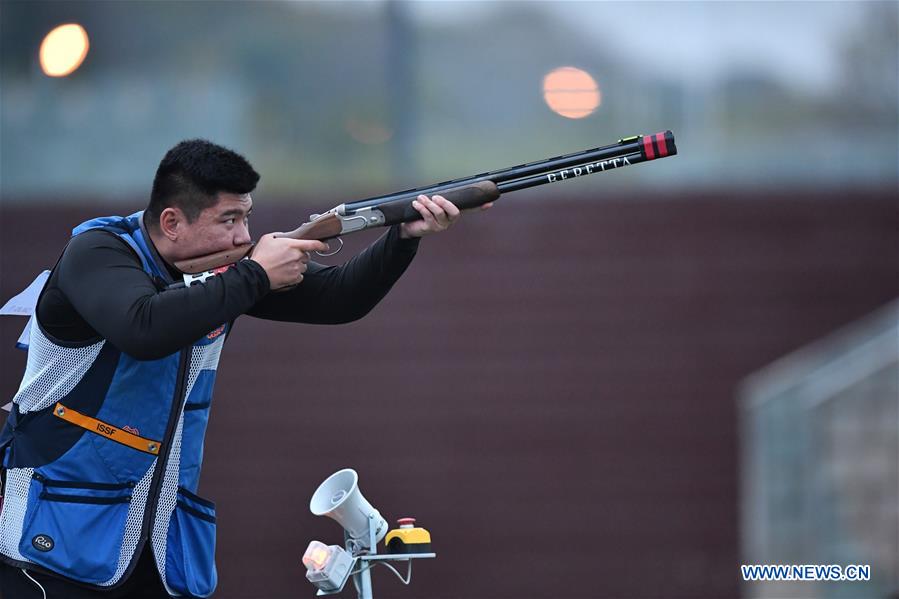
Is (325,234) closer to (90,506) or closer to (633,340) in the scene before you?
(90,506)

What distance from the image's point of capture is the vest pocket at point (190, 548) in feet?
9.70

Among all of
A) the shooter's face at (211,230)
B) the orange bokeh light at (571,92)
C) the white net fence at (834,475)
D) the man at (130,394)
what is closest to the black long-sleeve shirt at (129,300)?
the man at (130,394)

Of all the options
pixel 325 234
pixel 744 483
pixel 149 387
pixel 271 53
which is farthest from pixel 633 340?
pixel 149 387

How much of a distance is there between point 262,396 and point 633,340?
2.57 m

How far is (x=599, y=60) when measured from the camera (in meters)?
7.85

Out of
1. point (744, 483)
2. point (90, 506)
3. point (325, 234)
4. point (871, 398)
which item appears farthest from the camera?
point (744, 483)

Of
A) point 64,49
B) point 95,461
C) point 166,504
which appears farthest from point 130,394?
point 64,49

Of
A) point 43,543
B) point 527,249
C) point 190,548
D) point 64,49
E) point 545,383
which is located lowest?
point 545,383

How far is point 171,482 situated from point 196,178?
0.82 m

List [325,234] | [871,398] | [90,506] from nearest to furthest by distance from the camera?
[90,506] < [325,234] < [871,398]

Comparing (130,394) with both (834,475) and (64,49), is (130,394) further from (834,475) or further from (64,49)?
(64,49)

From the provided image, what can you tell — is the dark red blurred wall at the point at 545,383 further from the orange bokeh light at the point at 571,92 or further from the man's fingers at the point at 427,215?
the man's fingers at the point at 427,215

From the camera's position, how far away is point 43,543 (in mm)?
2781

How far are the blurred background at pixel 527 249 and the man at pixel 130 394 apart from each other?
4.32 metres
